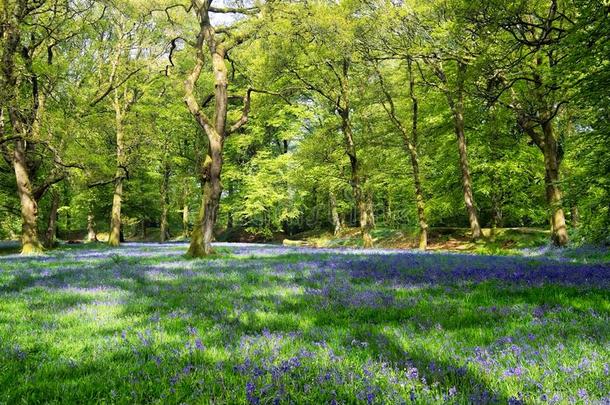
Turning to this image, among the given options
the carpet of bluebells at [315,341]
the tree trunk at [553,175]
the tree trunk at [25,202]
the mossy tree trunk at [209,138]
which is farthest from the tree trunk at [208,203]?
the tree trunk at [553,175]

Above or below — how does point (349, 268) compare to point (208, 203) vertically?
below

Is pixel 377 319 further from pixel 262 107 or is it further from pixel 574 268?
pixel 262 107

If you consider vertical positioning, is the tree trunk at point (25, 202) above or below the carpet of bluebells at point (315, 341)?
above

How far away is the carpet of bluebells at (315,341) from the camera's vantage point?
3.54m

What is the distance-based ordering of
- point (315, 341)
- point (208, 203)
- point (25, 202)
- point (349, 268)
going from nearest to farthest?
point (315, 341)
point (349, 268)
point (208, 203)
point (25, 202)

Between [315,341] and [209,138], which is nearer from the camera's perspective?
[315,341]

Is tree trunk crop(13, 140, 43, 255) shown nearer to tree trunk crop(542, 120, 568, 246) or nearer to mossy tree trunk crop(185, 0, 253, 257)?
mossy tree trunk crop(185, 0, 253, 257)

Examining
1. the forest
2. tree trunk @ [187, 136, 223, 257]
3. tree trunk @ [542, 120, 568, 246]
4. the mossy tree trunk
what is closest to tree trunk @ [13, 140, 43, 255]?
the forest

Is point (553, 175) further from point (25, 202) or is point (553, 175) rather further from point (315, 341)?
point (25, 202)

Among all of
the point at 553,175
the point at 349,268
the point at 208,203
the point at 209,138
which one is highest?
the point at 209,138

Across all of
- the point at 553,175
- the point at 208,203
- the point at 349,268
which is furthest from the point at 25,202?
the point at 553,175

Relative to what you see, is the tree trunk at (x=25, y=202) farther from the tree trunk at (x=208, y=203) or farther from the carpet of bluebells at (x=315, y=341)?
the carpet of bluebells at (x=315, y=341)

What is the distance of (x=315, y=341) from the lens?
16.7 ft

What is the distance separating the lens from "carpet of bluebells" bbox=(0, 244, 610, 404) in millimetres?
3545
